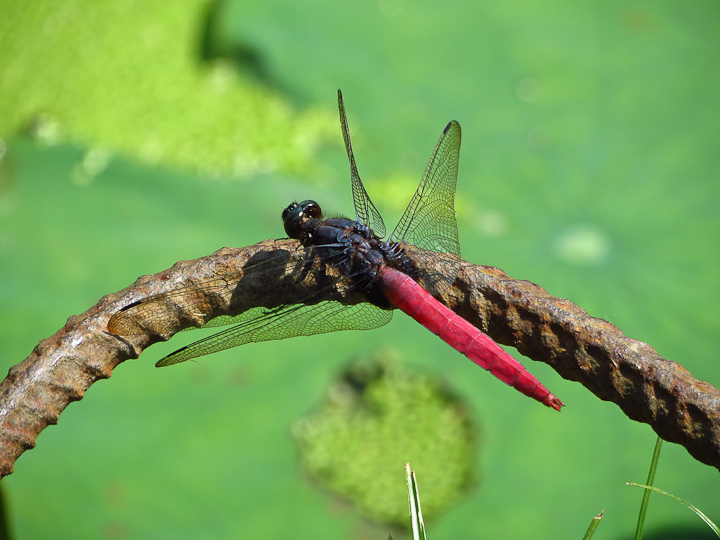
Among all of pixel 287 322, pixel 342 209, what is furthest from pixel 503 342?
pixel 342 209

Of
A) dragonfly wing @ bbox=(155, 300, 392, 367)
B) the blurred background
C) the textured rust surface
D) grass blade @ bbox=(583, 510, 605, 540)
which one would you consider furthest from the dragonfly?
the blurred background

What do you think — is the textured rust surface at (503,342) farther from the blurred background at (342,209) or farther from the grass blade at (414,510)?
the blurred background at (342,209)

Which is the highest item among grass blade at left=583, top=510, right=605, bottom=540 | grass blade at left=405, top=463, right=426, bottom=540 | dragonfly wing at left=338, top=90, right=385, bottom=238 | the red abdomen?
dragonfly wing at left=338, top=90, right=385, bottom=238

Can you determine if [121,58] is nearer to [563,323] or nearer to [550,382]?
[550,382]

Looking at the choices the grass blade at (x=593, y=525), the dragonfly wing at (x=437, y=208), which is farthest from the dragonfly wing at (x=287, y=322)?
the grass blade at (x=593, y=525)

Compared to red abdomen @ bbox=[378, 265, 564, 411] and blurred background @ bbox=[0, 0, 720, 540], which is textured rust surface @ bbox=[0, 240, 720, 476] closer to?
red abdomen @ bbox=[378, 265, 564, 411]

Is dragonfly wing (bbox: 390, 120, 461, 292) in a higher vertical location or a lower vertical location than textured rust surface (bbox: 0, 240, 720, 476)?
higher
